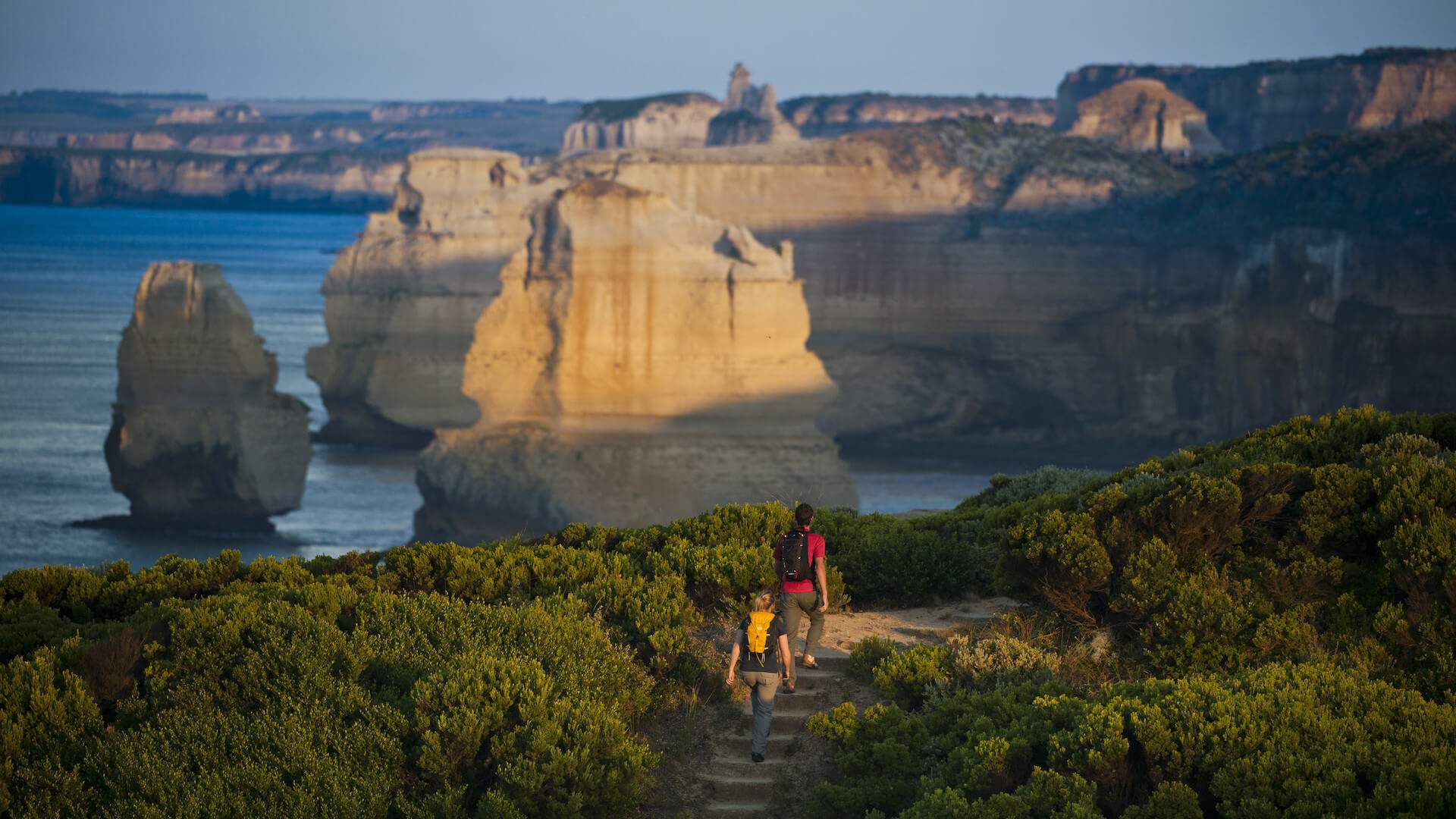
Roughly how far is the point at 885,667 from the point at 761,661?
1.24 meters

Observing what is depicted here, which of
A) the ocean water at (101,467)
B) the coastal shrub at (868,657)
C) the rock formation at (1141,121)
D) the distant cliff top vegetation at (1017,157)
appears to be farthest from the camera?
the rock formation at (1141,121)

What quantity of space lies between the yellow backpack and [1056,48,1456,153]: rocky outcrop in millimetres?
95571

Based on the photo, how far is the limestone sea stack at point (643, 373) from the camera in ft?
155

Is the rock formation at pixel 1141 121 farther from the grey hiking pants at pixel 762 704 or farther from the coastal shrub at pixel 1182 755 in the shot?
the coastal shrub at pixel 1182 755

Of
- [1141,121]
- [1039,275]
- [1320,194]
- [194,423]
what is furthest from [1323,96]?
[194,423]

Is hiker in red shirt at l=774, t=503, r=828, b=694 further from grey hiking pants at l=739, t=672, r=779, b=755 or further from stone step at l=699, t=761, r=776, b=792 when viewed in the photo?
stone step at l=699, t=761, r=776, b=792

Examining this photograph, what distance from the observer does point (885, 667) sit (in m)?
13.9

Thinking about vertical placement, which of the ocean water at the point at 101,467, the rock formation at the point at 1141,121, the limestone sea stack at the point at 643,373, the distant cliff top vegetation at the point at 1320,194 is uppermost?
the rock formation at the point at 1141,121

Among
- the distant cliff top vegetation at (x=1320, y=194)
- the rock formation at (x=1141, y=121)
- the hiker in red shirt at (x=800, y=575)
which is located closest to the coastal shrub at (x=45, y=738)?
the hiker in red shirt at (x=800, y=575)

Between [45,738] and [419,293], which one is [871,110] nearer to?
[419,293]

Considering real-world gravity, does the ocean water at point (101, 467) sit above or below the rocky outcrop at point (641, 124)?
below

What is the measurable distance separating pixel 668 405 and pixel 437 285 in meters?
27.6

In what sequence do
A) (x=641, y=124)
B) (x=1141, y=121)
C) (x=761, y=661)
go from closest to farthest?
(x=761, y=661)
(x=1141, y=121)
(x=641, y=124)

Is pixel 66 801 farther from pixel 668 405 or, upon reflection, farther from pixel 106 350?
pixel 106 350
